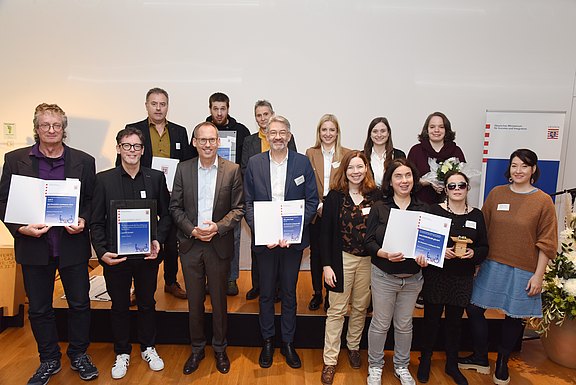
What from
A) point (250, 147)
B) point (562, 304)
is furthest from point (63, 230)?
point (562, 304)

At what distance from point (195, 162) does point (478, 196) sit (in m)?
3.47

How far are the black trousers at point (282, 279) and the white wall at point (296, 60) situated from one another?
7.06 ft

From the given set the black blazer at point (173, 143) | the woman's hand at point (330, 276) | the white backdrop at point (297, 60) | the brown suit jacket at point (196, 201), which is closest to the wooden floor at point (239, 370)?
the woman's hand at point (330, 276)

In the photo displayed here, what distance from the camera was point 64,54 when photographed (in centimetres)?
470

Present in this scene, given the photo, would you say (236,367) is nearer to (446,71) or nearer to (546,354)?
(546,354)

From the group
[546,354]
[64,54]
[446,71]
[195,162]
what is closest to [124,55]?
[64,54]

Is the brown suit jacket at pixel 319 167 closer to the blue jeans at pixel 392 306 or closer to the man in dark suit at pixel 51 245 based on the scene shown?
the blue jeans at pixel 392 306

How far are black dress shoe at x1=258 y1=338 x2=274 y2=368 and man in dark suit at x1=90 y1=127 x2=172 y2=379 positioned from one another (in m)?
0.73

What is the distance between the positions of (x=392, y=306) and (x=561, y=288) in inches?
56.0

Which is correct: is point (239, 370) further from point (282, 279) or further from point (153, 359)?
point (282, 279)

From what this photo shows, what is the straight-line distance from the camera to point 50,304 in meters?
2.82

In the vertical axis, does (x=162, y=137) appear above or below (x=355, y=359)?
above

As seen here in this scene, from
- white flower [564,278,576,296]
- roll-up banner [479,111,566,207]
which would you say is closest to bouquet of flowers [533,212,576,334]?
white flower [564,278,576,296]

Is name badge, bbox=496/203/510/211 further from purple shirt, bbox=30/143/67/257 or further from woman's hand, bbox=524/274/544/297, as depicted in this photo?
purple shirt, bbox=30/143/67/257
